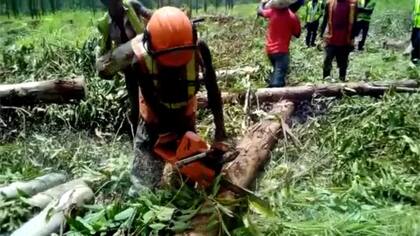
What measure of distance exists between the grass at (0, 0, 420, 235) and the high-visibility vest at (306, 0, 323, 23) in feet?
10.5

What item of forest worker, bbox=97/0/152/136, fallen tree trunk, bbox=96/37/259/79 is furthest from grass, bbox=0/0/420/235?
forest worker, bbox=97/0/152/136

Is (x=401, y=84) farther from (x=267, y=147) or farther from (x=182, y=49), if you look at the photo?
(x=182, y=49)

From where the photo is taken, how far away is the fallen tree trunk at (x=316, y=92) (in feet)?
19.8

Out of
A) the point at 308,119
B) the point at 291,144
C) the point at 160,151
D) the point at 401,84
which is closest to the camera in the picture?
the point at 160,151

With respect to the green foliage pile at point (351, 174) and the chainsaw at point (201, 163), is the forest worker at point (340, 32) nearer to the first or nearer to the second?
the green foliage pile at point (351, 174)

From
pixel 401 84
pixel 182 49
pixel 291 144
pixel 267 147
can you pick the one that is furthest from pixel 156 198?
pixel 401 84

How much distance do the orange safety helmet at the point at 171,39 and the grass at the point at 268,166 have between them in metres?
0.76

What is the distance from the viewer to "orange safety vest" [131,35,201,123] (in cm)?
372

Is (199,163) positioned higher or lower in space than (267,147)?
higher

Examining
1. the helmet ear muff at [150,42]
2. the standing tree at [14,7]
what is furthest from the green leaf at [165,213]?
the standing tree at [14,7]

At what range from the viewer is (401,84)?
20.2 ft

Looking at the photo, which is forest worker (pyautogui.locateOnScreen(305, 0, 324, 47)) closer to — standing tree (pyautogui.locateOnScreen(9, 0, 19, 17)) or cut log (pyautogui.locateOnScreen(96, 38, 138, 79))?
cut log (pyautogui.locateOnScreen(96, 38, 138, 79))

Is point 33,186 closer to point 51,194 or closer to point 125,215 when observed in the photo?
point 51,194

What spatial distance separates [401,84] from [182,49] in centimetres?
334
